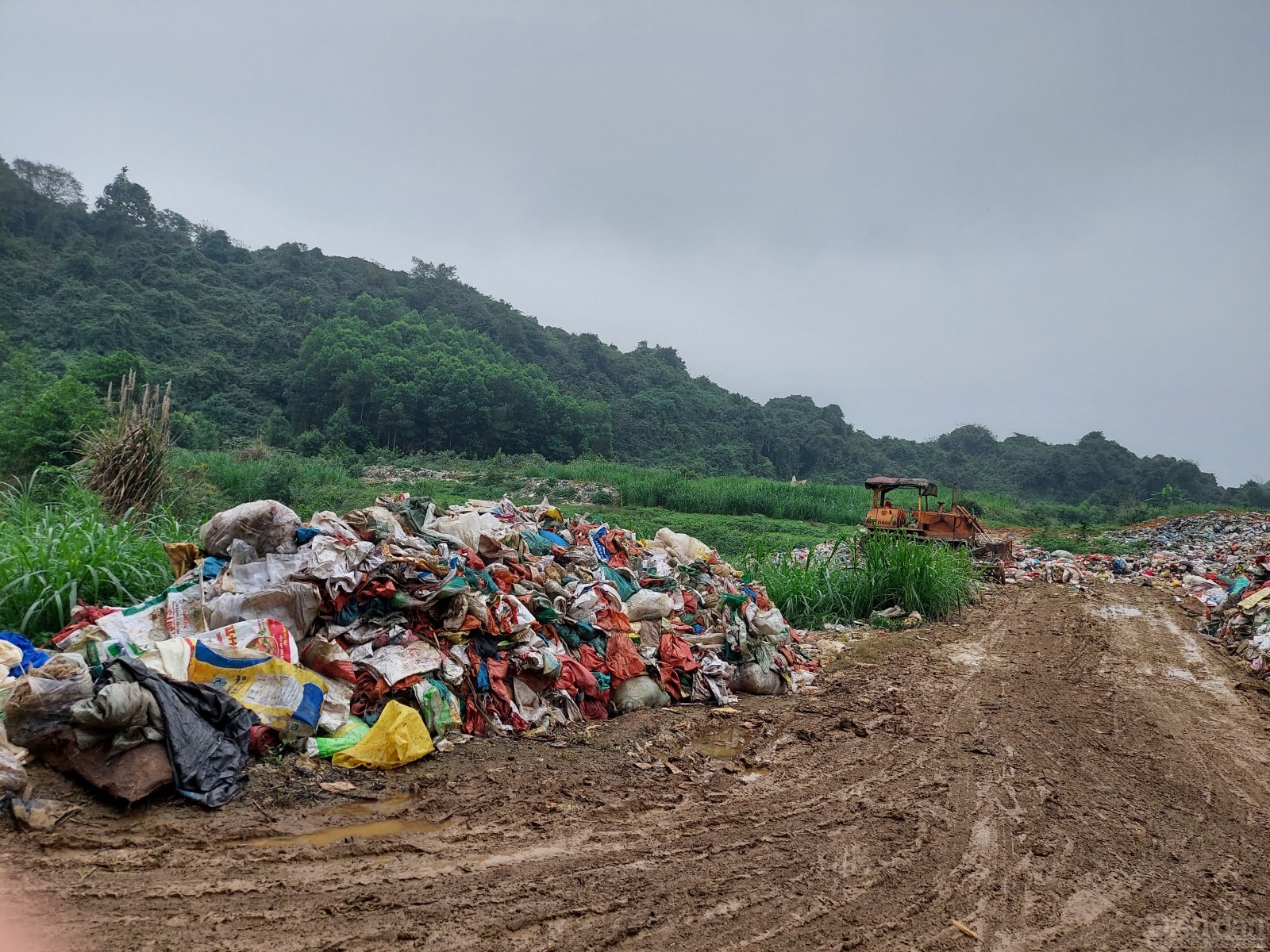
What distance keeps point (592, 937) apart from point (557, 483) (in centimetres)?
2649

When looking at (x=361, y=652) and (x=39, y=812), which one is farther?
(x=361, y=652)

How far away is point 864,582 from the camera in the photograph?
332 inches

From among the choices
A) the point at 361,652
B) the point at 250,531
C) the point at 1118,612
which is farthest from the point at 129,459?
the point at 1118,612

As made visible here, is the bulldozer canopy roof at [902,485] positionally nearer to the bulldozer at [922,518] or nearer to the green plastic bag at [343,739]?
the bulldozer at [922,518]

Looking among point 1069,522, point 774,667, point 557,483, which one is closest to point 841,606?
point 774,667

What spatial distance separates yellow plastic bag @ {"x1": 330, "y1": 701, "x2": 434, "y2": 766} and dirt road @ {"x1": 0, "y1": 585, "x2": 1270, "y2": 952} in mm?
86

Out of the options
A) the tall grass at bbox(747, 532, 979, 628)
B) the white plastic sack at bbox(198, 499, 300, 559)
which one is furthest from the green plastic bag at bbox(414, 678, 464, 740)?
the tall grass at bbox(747, 532, 979, 628)

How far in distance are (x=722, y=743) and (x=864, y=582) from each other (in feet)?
15.7

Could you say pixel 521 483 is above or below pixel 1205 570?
below

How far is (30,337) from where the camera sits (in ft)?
115

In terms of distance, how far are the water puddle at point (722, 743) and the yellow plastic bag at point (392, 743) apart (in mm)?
1602

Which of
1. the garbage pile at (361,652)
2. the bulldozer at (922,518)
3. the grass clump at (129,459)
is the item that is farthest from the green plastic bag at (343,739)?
the bulldozer at (922,518)

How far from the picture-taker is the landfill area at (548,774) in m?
2.26

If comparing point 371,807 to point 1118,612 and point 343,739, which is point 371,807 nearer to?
point 343,739
